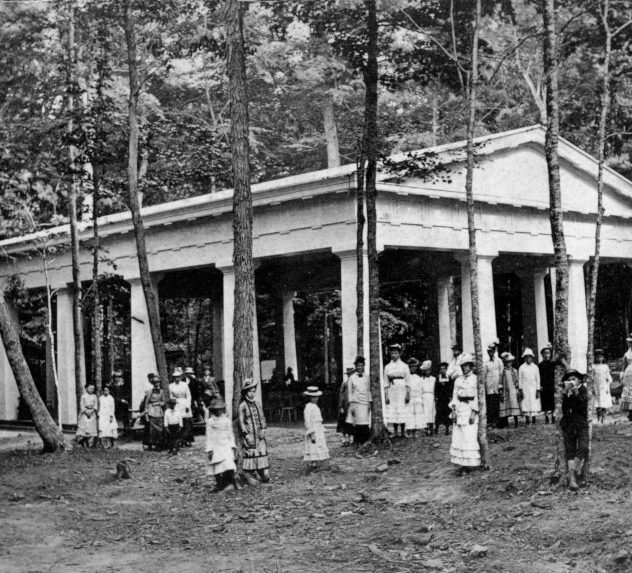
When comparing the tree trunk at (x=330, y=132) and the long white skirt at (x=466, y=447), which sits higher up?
the tree trunk at (x=330, y=132)

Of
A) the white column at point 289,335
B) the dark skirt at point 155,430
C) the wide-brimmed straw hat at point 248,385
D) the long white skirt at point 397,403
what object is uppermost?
the white column at point 289,335

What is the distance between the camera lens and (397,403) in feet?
55.9

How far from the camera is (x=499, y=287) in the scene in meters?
34.5

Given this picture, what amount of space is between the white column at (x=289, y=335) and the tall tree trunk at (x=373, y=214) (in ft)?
43.6

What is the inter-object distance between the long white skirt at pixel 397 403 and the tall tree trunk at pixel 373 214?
1013mm

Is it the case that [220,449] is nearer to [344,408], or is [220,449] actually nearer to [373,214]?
[344,408]

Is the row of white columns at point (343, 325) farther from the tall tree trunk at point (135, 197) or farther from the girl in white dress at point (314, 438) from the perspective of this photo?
the girl in white dress at point (314, 438)

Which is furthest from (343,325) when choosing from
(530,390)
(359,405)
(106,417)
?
(106,417)

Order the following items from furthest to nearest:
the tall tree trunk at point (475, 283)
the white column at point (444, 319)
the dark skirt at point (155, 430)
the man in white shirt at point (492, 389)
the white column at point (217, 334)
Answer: the white column at point (217, 334) → the white column at point (444, 319) → the dark skirt at point (155, 430) → the man in white shirt at point (492, 389) → the tall tree trunk at point (475, 283)

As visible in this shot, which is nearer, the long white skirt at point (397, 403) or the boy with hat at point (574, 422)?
the boy with hat at point (574, 422)

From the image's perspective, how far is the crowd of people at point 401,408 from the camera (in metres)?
12.7

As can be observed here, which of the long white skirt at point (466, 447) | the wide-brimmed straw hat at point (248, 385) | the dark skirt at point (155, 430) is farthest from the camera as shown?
the dark skirt at point (155, 430)

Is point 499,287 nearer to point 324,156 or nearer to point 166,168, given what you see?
point 324,156

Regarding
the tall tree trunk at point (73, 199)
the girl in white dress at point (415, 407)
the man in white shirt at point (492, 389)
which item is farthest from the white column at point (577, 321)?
the tall tree trunk at point (73, 199)
